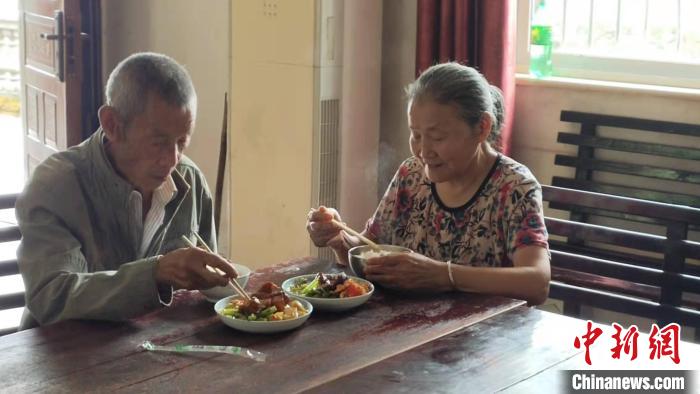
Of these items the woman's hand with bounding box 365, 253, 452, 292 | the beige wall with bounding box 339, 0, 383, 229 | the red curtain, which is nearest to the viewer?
the woman's hand with bounding box 365, 253, 452, 292

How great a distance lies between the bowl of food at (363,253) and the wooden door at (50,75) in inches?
109

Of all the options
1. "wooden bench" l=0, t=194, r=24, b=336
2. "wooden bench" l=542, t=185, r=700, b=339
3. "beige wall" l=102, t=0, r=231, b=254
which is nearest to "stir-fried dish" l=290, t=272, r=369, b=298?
"wooden bench" l=0, t=194, r=24, b=336

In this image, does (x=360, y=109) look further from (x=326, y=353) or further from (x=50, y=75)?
(x=326, y=353)

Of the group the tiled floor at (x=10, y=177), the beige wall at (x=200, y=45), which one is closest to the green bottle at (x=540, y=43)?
the beige wall at (x=200, y=45)

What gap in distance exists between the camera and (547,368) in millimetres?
1685

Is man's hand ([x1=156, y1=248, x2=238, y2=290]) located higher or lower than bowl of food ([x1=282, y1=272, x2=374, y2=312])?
higher

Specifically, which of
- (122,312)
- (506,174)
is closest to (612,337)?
(506,174)

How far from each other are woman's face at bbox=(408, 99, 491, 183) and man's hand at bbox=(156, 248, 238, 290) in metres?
0.69

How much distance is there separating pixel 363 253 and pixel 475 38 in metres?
1.59

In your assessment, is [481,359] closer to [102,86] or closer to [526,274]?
[526,274]

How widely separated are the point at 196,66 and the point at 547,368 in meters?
3.24

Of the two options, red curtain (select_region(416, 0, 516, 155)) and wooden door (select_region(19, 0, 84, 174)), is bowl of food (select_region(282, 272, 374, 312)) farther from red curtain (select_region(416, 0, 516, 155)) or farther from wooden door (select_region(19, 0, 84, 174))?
wooden door (select_region(19, 0, 84, 174))

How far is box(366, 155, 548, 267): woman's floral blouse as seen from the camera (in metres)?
2.24

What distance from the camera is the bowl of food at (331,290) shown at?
6.33 ft
